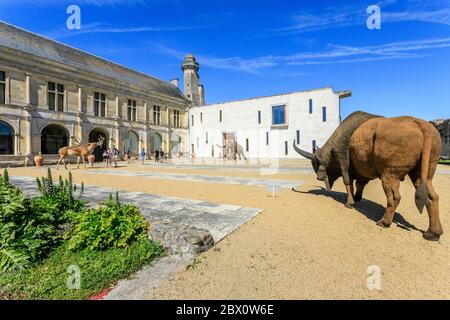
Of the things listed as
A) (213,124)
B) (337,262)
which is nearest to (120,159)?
(213,124)

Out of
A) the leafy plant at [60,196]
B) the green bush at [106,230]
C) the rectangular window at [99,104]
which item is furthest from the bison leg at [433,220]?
the rectangular window at [99,104]

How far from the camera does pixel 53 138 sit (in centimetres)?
2508

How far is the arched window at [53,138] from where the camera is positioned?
2431 centimetres

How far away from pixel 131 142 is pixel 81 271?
32229 mm

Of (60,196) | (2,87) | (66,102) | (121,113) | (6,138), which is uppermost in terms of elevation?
(2,87)

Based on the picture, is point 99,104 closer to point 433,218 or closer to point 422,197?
point 422,197

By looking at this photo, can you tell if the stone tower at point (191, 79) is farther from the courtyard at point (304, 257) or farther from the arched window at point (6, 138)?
the courtyard at point (304, 257)

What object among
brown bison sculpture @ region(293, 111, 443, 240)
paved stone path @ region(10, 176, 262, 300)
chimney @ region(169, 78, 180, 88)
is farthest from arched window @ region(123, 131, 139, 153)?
brown bison sculpture @ region(293, 111, 443, 240)

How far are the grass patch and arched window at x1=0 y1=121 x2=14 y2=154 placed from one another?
24.9 m

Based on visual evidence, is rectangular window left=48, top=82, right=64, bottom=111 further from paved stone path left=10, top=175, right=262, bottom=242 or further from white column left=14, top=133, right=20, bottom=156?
paved stone path left=10, top=175, right=262, bottom=242

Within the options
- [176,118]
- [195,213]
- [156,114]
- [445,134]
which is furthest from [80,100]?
[445,134]

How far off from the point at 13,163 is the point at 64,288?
2558cm

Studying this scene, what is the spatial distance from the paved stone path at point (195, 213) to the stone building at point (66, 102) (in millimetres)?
21536

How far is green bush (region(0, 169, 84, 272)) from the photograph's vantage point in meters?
3.25
